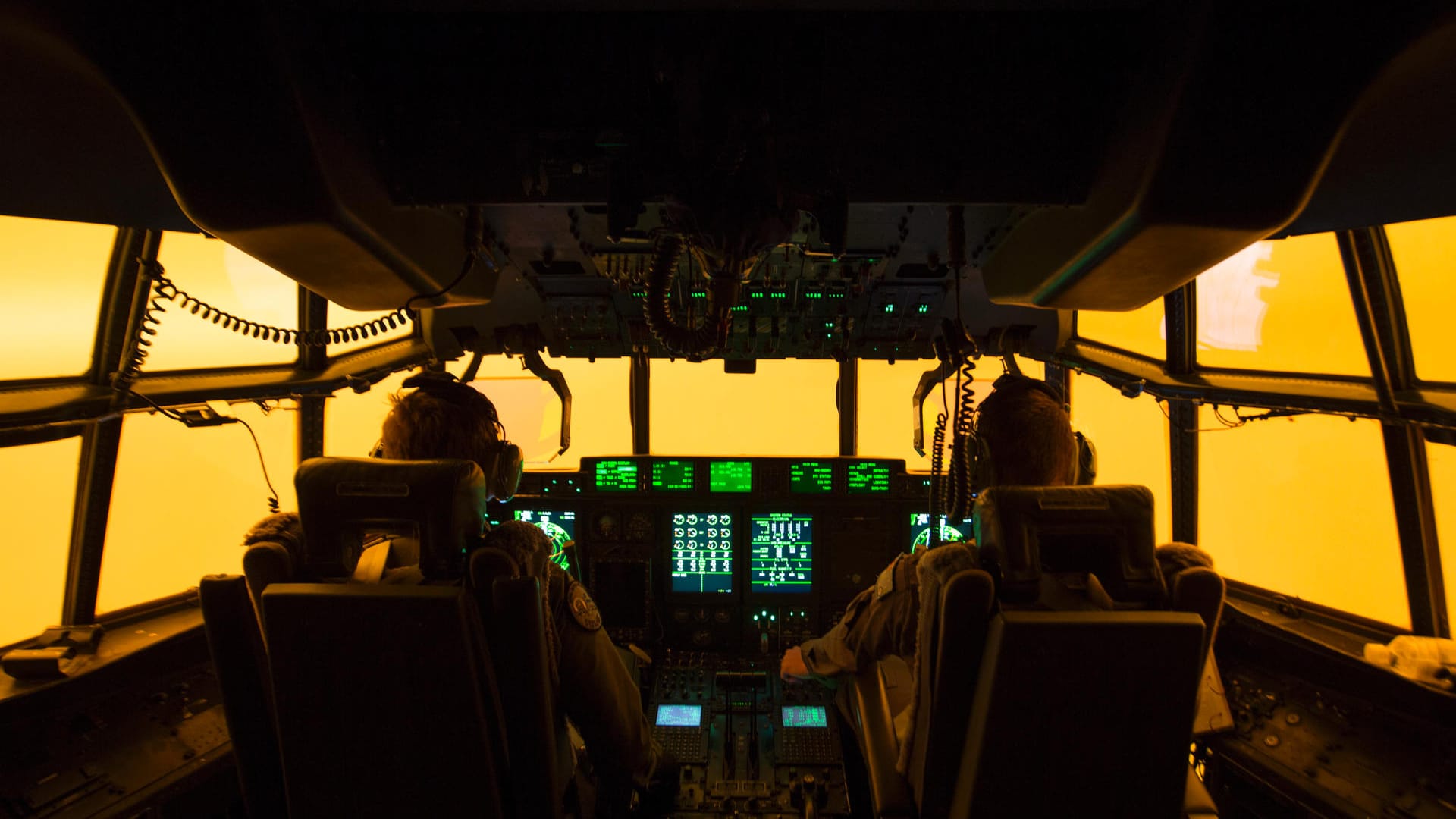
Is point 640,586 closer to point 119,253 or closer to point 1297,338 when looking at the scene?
point 119,253

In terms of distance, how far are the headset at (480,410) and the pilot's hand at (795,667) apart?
94 cm

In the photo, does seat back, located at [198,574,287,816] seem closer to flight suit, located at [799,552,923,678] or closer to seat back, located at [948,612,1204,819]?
flight suit, located at [799,552,923,678]

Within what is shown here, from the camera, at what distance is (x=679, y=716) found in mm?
2188

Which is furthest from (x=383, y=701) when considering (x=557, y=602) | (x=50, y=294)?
(x=50, y=294)

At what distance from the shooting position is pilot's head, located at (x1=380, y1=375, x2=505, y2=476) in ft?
4.27

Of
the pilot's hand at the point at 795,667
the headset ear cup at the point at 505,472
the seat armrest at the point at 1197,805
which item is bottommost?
the seat armrest at the point at 1197,805

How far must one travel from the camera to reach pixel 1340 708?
1718 millimetres

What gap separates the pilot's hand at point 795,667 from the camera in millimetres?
1750

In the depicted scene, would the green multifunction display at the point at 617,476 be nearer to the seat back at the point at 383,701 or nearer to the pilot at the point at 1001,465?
the pilot at the point at 1001,465

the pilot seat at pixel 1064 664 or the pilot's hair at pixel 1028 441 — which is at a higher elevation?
the pilot's hair at pixel 1028 441

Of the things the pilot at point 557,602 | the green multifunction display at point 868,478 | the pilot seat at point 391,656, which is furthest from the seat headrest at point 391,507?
the green multifunction display at point 868,478

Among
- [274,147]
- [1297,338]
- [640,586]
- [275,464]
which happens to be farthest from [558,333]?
[1297,338]

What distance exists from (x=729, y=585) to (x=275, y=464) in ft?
6.66

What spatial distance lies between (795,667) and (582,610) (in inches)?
28.1
